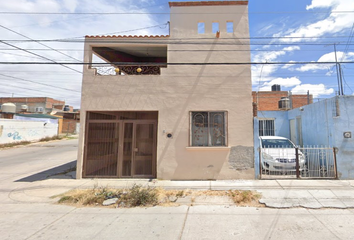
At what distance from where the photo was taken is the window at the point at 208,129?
21.8 feet

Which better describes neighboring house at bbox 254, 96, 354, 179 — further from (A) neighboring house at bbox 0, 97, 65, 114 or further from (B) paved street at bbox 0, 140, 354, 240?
(A) neighboring house at bbox 0, 97, 65, 114

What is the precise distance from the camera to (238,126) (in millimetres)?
6578

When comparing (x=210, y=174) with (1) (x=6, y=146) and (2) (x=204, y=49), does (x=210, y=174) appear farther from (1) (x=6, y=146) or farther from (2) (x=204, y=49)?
(1) (x=6, y=146)

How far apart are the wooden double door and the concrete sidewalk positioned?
40 centimetres

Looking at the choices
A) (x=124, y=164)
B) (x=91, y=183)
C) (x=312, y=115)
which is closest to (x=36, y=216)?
(x=91, y=183)

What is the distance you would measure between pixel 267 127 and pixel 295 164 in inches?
267

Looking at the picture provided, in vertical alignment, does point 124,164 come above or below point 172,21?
below

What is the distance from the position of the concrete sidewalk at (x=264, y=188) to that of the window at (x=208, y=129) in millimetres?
→ 1383

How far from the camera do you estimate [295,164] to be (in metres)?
6.54

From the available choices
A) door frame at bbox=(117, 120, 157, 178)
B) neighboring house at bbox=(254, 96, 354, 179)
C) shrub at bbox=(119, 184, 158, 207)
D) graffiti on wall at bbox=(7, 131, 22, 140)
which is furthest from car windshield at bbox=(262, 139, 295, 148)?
graffiti on wall at bbox=(7, 131, 22, 140)

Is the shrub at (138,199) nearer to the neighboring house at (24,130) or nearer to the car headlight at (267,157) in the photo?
the car headlight at (267,157)

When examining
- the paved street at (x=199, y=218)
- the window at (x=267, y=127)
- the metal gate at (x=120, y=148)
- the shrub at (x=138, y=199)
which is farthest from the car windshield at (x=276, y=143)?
the shrub at (x=138, y=199)

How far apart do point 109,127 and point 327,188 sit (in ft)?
24.5

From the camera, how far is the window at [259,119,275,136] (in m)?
12.7
